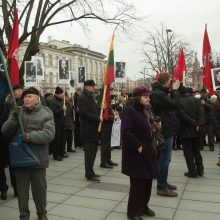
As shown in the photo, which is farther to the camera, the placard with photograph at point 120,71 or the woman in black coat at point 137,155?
the placard with photograph at point 120,71

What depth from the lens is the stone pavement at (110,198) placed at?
5094 mm

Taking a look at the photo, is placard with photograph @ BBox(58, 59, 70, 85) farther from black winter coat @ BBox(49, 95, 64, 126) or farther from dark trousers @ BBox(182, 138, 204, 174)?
dark trousers @ BBox(182, 138, 204, 174)

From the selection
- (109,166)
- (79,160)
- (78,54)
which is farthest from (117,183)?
(78,54)

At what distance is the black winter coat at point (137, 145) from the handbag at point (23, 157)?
3.95 feet

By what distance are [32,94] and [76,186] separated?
275 cm

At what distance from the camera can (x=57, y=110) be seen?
31.7 ft

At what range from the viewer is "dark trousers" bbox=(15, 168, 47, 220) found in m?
4.46

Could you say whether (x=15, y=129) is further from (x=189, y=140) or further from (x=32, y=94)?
(x=189, y=140)

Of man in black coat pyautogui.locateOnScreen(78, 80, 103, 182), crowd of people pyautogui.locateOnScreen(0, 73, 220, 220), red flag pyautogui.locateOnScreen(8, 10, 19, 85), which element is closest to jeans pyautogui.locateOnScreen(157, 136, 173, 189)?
crowd of people pyautogui.locateOnScreen(0, 73, 220, 220)

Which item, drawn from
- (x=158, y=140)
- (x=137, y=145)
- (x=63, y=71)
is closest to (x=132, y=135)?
(x=137, y=145)

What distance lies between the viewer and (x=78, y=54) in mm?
91188

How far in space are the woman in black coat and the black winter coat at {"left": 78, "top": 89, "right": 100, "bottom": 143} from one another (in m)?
2.12

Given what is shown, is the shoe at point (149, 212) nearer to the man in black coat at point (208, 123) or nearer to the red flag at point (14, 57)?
the red flag at point (14, 57)

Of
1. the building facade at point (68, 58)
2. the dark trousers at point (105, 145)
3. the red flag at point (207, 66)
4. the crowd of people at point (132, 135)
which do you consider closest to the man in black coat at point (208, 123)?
the red flag at point (207, 66)
